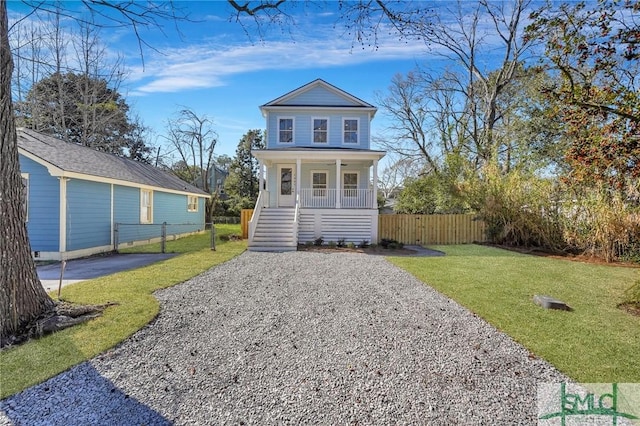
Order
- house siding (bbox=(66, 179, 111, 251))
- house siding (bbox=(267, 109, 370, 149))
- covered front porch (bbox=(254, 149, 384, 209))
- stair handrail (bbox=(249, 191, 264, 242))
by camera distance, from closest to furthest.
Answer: house siding (bbox=(66, 179, 111, 251)), stair handrail (bbox=(249, 191, 264, 242)), covered front porch (bbox=(254, 149, 384, 209)), house siding (bbox=(267, 109, 370, 149))

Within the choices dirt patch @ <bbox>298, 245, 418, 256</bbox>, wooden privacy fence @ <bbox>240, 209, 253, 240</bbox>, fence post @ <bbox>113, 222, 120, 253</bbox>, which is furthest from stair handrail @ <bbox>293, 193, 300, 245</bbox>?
fence post @ <bbox>113, 222, 120, 253</bbox>

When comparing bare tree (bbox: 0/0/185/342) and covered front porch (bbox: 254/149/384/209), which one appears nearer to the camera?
bare tree (bbox: 0/0/185/342)

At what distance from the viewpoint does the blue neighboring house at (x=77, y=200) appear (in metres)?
9.63

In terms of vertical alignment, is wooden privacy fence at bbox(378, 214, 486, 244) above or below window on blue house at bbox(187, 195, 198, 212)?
below

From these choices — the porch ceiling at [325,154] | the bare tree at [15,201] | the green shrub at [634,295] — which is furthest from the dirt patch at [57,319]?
the porch ceiling at [325,154]

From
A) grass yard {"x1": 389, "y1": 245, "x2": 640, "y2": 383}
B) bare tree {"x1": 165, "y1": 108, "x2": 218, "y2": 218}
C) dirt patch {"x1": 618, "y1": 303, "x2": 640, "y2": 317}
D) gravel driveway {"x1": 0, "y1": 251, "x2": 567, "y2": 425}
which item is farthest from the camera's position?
bare tree {"x1": 165, "y1": 108, "x2": 218, "y2": 218}

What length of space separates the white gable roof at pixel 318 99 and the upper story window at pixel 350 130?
72cm

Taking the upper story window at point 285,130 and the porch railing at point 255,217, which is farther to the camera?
the upper story window at point 285,130

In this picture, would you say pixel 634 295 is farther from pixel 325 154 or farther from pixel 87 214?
pixel 87 214

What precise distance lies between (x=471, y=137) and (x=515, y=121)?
3.63m

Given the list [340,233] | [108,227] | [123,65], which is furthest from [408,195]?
[123,65]

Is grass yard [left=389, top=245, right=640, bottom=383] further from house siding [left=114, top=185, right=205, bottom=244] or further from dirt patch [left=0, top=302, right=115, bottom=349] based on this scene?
house siding [left=114, top=185, right=205, bottom=244]

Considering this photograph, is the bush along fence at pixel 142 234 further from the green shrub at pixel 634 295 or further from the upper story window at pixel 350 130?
the green shrub at pixel 634 295

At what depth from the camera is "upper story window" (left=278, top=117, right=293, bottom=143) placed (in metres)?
17.0
